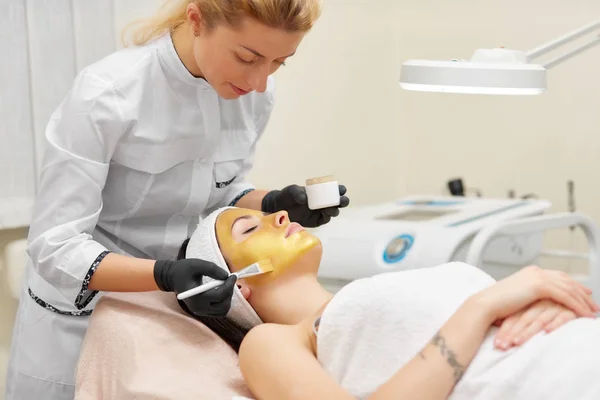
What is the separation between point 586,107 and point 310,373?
2493 mm

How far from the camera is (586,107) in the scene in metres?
3.47

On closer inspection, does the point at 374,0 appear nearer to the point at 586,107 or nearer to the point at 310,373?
the point at 586,107

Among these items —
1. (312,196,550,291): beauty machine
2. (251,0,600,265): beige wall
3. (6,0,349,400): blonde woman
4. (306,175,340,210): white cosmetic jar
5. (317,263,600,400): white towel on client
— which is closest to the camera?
(317,263,600,400): white towel on client

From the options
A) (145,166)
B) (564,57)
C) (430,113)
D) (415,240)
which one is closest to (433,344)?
(145,166)

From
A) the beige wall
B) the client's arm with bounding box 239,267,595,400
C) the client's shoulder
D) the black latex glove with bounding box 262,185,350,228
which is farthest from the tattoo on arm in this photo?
the beige wall

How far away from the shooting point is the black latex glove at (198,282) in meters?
1.50

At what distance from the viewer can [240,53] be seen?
5.16 feet

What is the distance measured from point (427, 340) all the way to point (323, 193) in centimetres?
53

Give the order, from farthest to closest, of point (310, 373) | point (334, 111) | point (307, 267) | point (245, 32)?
point (334, 111)
point (307, 267)
point (245, 32)
point (310, 373)

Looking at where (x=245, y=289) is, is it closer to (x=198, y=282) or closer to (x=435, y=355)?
(x=198, y=282)

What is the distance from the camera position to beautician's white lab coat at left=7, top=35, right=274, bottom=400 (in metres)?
1.60

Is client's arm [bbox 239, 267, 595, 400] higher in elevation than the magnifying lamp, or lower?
lower

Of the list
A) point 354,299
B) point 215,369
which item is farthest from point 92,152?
point 354,299

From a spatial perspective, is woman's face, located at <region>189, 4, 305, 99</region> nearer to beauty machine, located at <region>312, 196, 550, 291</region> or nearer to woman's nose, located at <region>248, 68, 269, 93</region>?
woman's nose, located at <region>248, 68, 269, 93</region>
